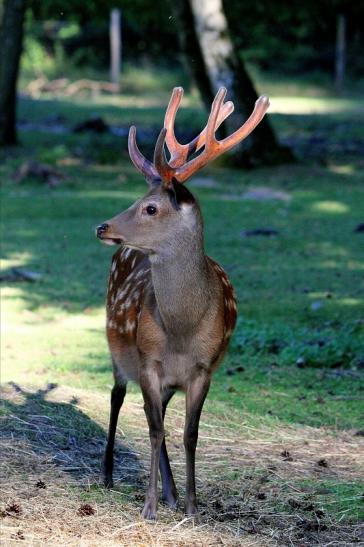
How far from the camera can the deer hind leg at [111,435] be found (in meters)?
5.64

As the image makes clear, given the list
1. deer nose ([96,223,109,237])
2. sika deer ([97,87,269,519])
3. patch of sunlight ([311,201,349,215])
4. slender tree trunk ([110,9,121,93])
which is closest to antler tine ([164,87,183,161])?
sika deer ([97,87,269,519])

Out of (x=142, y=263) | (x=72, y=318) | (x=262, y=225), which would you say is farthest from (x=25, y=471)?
(x=262, y=225)

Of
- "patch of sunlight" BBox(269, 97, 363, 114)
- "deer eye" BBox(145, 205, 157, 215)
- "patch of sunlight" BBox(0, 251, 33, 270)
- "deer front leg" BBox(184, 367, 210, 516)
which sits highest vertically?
"deer eye" BBox(145, 205, 157, 215)

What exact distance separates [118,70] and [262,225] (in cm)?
2359

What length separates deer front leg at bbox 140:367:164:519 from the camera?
5.15 meters

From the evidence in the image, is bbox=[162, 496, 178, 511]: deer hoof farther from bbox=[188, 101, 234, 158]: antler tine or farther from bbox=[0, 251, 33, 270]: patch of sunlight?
bbox=[0, 251, 33, 270]: patch of sunlight

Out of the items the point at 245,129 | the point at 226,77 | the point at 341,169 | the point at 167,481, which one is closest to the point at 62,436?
the point at 167,481

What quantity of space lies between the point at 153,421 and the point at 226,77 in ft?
42.0

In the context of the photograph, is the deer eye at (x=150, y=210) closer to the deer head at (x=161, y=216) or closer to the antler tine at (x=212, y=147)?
the deer head at (x=161, y=216)

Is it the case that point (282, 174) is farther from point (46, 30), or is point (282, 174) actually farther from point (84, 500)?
point (46, 30)

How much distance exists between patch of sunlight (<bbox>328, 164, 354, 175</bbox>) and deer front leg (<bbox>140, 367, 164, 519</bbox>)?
12.8 m

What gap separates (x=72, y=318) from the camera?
9.64 metres

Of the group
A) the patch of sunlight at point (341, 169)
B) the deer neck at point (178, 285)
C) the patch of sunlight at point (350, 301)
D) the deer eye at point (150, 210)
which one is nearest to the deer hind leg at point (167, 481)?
the deer neck at point (178, 285)

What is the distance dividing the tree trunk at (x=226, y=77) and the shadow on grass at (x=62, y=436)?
10988 mm
